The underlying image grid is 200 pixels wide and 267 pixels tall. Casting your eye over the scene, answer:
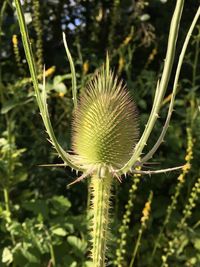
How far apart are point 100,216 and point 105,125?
16 centimetres

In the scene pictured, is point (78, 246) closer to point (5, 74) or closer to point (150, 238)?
point (150, 238)

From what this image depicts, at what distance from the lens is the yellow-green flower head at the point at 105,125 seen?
868mm

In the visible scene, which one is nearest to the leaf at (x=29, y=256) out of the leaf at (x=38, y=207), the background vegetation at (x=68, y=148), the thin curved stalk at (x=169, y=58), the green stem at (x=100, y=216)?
the background vegetation at (x=68, y=148)

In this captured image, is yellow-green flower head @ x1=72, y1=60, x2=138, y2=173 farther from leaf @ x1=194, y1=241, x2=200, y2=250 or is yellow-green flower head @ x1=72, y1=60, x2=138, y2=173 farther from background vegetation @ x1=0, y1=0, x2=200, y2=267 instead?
leaf @ x1=194, y1=241, x2=200, y2=250

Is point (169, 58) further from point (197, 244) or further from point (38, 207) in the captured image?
point (197, 244)

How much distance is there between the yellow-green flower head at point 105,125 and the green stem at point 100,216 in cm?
3

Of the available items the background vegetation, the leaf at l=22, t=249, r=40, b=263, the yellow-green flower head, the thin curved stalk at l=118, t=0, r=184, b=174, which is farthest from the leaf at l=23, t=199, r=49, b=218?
the thin curved stalk at l=118, t=0, r=184, b=174

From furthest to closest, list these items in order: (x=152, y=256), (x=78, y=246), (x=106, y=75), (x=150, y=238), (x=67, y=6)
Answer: (x=67, y=6), (x=150, y=238), (x=152, y=256), (x=78, y=246), (x=106, y=75)

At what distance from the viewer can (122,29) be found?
257cm

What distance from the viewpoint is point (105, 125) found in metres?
0.87

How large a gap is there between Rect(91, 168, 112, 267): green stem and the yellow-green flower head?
0.09 ft

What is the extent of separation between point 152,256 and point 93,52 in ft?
3.35

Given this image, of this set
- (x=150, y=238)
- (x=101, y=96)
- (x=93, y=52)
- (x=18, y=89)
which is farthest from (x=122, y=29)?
(x=101, y=96)

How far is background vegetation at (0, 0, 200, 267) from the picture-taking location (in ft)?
5.64
